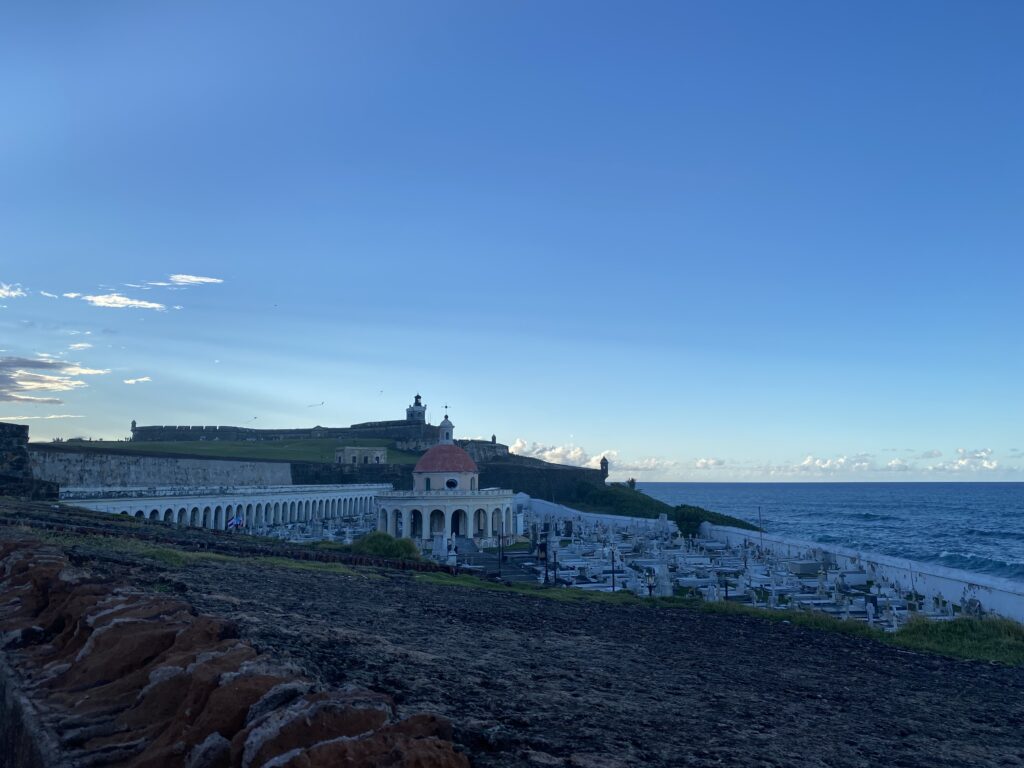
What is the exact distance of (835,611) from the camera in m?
24.0

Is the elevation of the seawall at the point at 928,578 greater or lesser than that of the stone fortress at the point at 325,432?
lesser

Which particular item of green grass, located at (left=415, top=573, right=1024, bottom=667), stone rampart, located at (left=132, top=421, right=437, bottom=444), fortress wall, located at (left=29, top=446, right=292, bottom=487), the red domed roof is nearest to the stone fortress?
stone rampart, located at (left=132, top=421, right=437, bottom=444)

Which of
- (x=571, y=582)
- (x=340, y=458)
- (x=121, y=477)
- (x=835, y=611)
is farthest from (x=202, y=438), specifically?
(x=835, y=611)

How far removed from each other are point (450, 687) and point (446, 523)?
131 ft

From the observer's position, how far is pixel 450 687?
5.40 metres

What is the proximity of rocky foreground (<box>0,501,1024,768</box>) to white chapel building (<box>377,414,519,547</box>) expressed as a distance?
32646mm

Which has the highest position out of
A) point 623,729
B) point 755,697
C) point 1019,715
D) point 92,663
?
point 92,663

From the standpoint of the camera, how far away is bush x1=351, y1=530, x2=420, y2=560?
26.1 metres

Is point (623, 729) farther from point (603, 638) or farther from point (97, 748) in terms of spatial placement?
point (603, 638)

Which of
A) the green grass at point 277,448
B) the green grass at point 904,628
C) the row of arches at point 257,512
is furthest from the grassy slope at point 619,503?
the green grass at point 904,628

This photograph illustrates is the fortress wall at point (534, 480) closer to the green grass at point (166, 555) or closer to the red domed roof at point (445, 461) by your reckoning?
the red domed roof at point (445, 461)

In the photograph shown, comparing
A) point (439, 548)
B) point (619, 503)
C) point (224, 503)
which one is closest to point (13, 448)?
point (439, 548)

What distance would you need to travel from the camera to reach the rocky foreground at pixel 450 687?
3625 millimetres

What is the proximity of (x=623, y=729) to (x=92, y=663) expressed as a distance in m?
3.70
